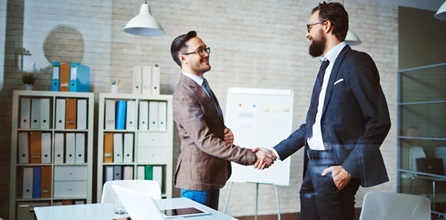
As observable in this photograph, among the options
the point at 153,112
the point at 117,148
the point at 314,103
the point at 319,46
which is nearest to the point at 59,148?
the point at 117,148

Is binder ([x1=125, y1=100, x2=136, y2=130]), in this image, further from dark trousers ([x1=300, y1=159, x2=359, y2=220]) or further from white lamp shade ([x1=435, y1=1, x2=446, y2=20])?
white lamp shade ([x1=435, y1=1, x2=446, y2=20])

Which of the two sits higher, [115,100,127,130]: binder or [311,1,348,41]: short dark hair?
[311,1,348,41]: short dark hair

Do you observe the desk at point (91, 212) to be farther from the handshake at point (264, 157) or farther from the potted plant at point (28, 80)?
the potted plant at point (28, 80)

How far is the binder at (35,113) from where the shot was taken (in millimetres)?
4230

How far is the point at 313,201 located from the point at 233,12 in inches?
78.6

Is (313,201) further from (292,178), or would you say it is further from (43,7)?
(43,7)

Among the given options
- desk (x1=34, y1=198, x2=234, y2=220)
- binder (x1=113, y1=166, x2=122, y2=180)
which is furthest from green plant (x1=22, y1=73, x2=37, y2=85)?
desk (x1=34, y1=198, x2=234, y2=220)

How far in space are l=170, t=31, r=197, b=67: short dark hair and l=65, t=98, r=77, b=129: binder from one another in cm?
104

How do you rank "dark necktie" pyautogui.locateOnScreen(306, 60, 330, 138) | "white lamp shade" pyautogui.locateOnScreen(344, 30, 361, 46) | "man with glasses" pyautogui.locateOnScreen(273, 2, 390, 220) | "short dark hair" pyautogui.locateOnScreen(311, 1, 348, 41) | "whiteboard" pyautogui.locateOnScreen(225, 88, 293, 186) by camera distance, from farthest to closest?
1. "whiteboard" pyautogui.locateOnScreen(225, 88, 293, 186)
2. "white lamp shade" pyautogui.locateOnScreen(344, 30, 361, 46)
3. "dark necktie" pyautogui.locateOnScreen(306, 60, 330, 138)
4. "short dark hair" pyautogui.locateOnScreen(311, 1, 348, 41)
5. "man with glasses" pyautogui.locateOnScreen(273, 2, 390, 220)

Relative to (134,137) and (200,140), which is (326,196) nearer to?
(200,140)

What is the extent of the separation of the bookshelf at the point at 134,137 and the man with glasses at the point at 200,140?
70 centimetres

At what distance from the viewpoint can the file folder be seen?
4.32 meters

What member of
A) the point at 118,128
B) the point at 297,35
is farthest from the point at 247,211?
the point at 297,35

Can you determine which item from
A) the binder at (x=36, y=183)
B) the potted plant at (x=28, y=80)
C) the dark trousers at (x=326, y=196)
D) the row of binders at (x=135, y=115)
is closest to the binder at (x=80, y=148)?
the row of binders at (x=135, y=115)
